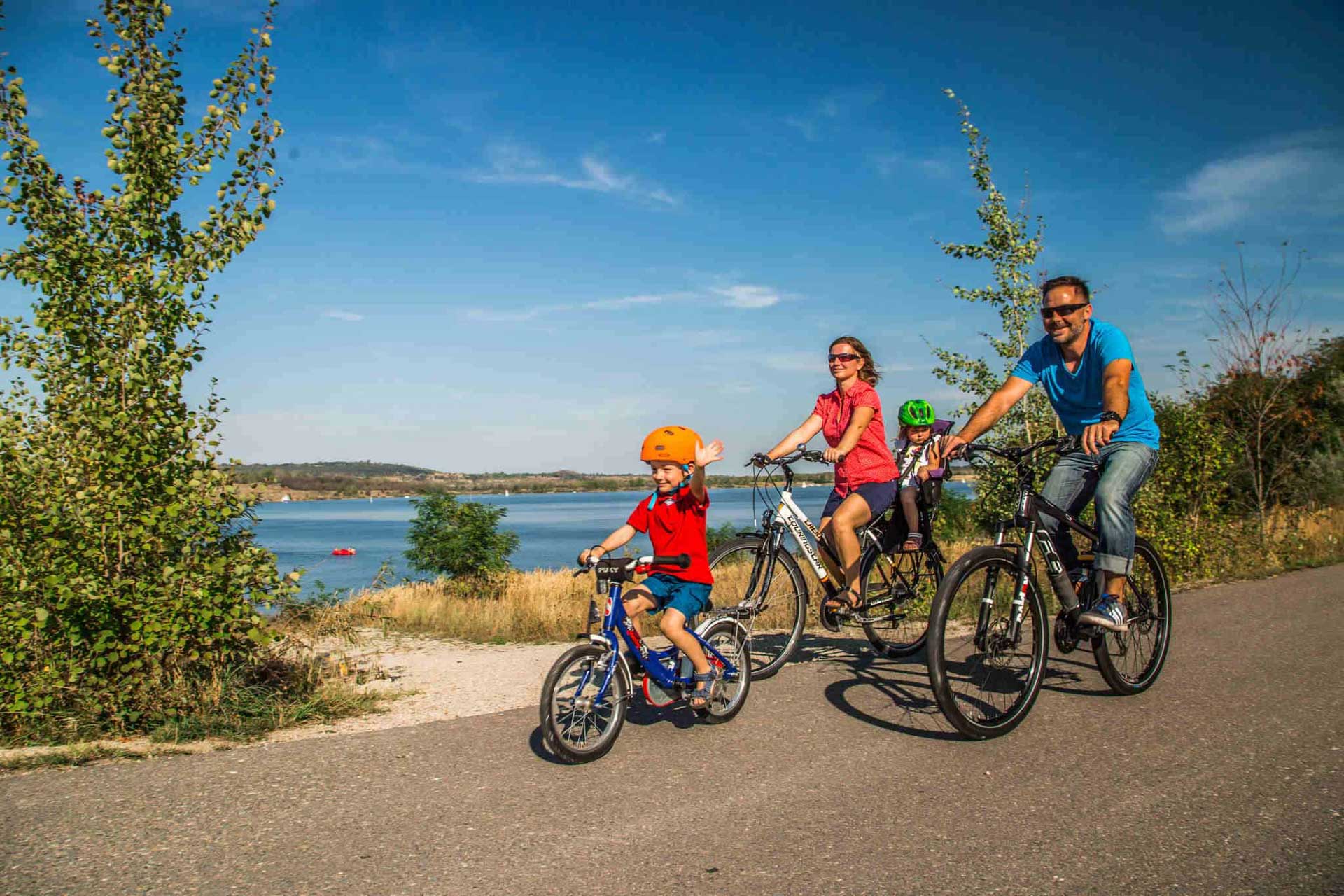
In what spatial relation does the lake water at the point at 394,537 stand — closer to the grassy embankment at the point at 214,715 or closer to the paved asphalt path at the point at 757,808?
the grassy embankment at the point at 214,715

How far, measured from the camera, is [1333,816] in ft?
11.5

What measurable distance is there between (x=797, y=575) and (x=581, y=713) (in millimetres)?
2371

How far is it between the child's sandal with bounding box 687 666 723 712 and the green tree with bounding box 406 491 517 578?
11912mm

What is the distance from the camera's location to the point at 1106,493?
16.8ft

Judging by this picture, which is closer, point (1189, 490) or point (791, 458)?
point (791, 458)

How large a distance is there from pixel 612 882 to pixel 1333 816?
2773 mm

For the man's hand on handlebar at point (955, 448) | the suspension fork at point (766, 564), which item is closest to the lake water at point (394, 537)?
the suspension fork at point (766, 564)

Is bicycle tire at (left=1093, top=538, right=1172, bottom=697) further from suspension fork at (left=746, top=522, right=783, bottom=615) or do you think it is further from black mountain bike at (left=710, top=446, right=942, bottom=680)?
suspension fork at (left=746, top=522, right=783, bottom=615)

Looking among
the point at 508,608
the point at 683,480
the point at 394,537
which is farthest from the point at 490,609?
the point at 394,537

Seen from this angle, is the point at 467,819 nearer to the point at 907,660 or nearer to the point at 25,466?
the point at 25,466

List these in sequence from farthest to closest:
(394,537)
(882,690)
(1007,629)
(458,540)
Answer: (394,537) → (458,540) → (882,690) → (1007,629)

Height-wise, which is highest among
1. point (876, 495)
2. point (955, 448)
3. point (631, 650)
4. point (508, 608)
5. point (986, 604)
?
point (955, 448)

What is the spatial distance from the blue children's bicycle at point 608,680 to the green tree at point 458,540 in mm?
11853

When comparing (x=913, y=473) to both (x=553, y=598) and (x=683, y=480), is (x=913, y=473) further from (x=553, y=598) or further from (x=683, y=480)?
(x=553, y=598)
